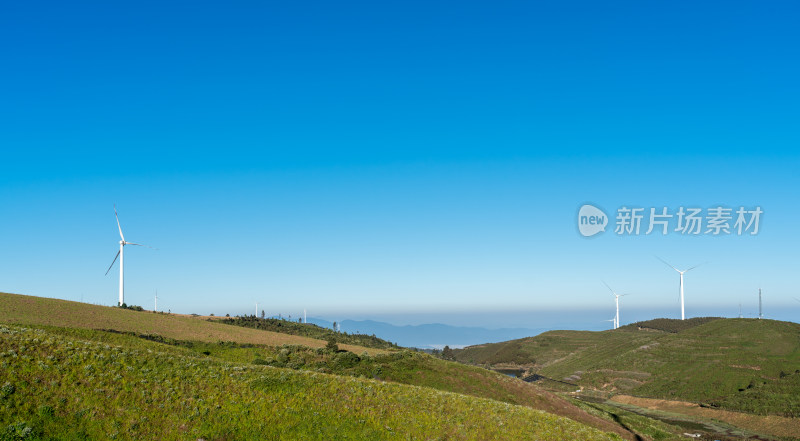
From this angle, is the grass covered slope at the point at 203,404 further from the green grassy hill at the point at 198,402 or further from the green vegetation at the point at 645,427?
the green vegetation at the point at 645,427

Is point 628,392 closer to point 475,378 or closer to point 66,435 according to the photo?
point 475,378

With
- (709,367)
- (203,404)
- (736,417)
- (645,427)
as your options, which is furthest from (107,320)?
(709,367)

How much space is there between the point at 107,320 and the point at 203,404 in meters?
56.5

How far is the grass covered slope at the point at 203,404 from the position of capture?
25938 millimetres

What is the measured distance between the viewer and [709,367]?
106 meters

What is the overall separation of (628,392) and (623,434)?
62.5 m

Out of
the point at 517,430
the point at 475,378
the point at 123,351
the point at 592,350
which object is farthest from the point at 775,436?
the point at 592,350

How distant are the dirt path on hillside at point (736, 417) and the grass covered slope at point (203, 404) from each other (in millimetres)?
40264

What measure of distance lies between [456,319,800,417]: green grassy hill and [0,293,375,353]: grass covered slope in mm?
75492

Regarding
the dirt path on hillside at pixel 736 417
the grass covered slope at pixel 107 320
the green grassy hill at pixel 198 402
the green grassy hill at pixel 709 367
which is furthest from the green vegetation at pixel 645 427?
the grass covered slope at pixel 107 320

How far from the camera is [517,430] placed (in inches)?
1412

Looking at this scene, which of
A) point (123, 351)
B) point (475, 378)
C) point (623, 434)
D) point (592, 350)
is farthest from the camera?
point (592, 350)

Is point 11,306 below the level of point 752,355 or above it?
above

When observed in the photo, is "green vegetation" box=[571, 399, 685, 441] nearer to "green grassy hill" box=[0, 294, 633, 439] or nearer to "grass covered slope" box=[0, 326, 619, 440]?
"grass covered slope" box=[0, 326, 619, 440]
